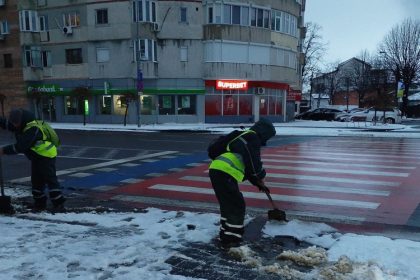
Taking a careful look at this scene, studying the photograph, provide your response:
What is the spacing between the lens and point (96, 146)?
55.2ft

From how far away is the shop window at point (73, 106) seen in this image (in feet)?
113

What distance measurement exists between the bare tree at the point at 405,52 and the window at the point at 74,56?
37.1 m

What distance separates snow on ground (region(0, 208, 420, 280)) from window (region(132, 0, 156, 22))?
27505 millimetres

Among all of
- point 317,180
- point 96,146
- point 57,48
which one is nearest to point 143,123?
point 57,48

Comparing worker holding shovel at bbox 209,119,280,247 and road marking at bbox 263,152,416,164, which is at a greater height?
worker holding shovel at bbox 209,119,280,247

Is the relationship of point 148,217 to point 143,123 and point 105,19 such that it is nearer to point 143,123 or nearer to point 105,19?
point 143,123

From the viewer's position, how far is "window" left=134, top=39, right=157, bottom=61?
31.5 meters

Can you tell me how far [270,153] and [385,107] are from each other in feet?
69.9

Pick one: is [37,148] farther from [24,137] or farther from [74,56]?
[74,56]

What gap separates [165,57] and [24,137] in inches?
1060

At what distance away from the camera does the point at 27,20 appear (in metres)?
35.3

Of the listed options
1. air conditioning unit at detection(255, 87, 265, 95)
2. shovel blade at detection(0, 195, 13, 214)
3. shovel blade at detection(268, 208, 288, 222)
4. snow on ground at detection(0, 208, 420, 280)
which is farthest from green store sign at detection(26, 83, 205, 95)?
shovel blade at detection(268, 208, 288, 222)

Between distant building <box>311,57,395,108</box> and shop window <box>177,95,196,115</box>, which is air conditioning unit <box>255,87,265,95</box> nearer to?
shop window <box>177,95,196,115</box>

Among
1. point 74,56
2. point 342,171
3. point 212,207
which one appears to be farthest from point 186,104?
point 212,207
